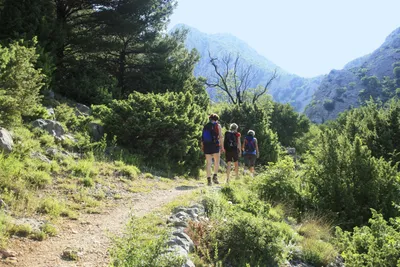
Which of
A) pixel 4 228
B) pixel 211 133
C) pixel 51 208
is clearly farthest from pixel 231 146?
pixel 4 228

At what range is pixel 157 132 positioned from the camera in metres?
12.5

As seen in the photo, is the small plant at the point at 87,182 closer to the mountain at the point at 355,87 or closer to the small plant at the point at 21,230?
the small plant at the point at 21,230

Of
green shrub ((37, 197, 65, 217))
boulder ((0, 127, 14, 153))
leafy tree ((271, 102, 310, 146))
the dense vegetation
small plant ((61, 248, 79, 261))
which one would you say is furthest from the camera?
leafy tree ((271, 102, 310, 146))

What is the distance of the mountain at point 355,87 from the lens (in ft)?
463

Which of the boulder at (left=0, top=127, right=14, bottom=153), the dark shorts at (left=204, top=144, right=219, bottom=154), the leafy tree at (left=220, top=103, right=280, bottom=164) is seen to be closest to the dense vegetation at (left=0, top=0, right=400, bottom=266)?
the boulder at (left=0, top=127, right=14, bottom=153)

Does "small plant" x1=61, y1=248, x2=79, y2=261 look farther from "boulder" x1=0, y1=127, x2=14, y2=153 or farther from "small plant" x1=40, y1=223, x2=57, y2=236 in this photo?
"boulder" x1=0, y1=127, x2=14, y2=153

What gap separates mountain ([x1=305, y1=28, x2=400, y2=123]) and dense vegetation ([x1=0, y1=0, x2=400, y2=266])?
133230 mm

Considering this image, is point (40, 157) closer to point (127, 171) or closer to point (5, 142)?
point (5, 142)

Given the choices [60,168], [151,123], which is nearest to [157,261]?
[60,168]

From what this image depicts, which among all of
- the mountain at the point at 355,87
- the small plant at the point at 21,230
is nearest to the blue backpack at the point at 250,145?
the small plant at the point at 21,230

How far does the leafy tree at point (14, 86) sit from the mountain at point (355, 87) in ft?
463

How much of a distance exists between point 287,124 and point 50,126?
45429mm

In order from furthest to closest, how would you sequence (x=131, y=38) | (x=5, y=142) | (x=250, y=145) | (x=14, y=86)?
(x=131, y=38)
(x=250, y=145)
(x=14, y=86)
(x=5, y=142)

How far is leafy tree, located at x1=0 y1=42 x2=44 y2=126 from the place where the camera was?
8055mm
